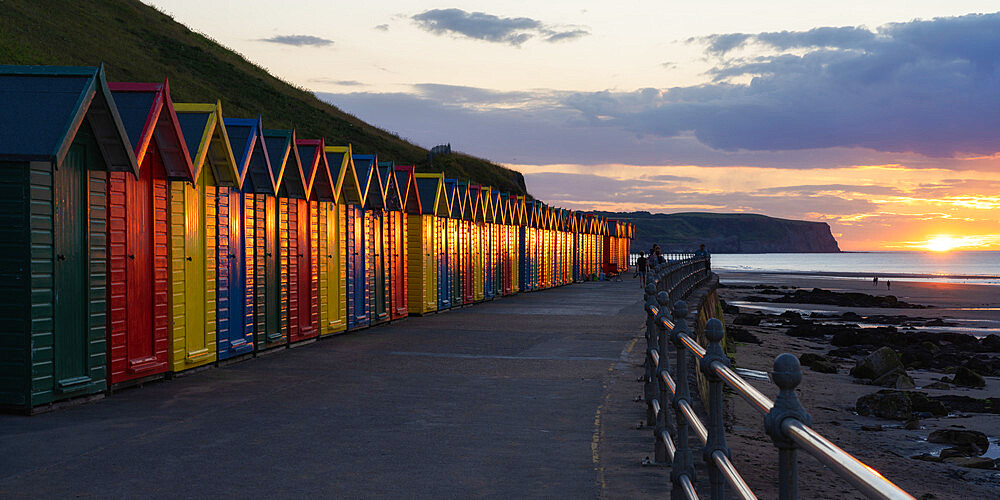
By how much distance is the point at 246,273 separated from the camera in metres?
13.6

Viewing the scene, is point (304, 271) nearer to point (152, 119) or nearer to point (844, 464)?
point (152, 119)

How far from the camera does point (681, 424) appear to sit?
575 centimetres

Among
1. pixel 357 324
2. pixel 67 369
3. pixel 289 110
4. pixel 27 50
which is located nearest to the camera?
pixel 67 369

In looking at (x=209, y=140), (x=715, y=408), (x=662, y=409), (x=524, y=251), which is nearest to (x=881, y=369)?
(x=662, y=409)

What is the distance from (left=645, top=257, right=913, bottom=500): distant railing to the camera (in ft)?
6.46

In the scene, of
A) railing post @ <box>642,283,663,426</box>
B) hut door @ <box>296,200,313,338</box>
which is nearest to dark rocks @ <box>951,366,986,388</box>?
railing post @ <box>642,283,663,426</box>

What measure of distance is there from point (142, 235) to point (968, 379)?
641 inches

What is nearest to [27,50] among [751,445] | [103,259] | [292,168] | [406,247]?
[406,247]

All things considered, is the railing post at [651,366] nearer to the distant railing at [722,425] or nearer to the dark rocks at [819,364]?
the distant railing at [722,425]

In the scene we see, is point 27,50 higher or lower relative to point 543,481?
higher

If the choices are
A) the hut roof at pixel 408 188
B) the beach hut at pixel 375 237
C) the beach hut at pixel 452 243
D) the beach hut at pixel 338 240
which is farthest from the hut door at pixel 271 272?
the beach hut at pixel 452 243

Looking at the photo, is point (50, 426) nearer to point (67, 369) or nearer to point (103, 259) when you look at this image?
point (67, 369)

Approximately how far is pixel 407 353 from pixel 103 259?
5448 millimetres

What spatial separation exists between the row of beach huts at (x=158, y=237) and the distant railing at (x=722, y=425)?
234 inches
